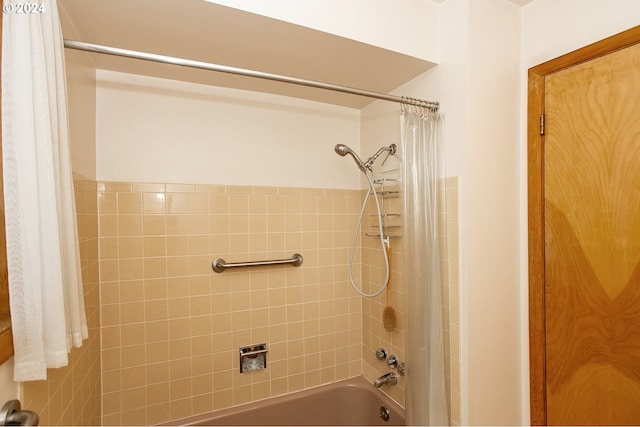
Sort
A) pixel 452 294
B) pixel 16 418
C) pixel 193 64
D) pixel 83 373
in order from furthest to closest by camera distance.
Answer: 1. pixel 452 294
2. pixel 83 373
3. pixel 193 64
4. pixel 16 418

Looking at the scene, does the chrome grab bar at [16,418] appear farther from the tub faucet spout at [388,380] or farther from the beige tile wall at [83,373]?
the tub faucet spout at [388,380]

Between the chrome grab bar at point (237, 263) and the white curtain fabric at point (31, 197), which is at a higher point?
the white curtain fabric at point (31, 197)

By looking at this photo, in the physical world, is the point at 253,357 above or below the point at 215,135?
below

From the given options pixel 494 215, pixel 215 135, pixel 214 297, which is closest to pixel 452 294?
pixel 494 215

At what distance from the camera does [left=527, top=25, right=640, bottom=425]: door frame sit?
1.25m

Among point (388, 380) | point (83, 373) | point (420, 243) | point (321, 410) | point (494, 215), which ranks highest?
point (494, 215)

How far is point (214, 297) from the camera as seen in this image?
62.9 inches

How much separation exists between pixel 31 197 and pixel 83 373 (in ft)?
3.01

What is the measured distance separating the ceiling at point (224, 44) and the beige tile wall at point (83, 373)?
62 centimetres

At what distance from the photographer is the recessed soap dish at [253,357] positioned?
1652 mm

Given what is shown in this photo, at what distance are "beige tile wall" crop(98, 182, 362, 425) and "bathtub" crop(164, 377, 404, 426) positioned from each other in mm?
55

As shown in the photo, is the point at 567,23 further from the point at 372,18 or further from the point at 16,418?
the point at 16,418

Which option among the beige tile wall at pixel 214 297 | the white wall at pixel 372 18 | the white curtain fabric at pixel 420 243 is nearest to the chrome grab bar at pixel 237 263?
the beige tile wall at pixel 214 297

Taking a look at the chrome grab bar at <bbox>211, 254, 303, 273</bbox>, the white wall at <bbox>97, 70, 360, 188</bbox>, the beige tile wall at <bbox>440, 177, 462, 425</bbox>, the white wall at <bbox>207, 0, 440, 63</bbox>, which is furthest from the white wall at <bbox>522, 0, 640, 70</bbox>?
the chrome grab bar at <bbox>211, 254, 303, 273</bbox>
